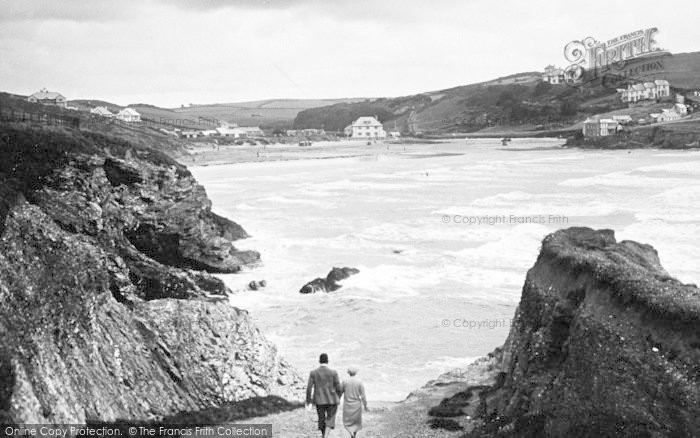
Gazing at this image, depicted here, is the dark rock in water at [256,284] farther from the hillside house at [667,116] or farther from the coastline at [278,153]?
the hillside house at [667,116]

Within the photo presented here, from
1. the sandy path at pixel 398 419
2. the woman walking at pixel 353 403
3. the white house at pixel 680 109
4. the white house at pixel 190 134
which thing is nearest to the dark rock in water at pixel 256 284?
the sandy path at pixel 398 419

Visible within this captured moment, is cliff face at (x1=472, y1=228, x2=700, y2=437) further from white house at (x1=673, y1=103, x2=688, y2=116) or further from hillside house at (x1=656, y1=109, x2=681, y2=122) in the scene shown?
white house at (x1=673, y1=103, x2=688, y2=116)

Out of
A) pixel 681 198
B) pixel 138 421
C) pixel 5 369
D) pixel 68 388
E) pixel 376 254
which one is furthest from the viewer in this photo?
pixel 681 198

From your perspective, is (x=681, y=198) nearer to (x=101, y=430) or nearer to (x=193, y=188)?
(x=193, y=188)

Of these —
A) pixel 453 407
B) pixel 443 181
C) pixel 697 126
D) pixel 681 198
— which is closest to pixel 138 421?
pixel 453 407

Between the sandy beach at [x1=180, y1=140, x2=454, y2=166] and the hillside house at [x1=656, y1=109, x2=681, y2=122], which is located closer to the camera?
the sandy beach at [x1=180, y1=140, x2=454, y2=166]

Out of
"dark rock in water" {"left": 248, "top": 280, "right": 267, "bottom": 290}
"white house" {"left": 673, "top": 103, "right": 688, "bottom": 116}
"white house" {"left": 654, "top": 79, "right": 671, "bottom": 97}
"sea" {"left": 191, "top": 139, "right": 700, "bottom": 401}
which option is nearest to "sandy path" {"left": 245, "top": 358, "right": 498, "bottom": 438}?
"sea" {"left": 191, "top": 139, "right": 700, "bottom": 401}

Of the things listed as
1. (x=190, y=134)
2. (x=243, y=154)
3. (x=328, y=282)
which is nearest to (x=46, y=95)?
(x=190, y=134)
